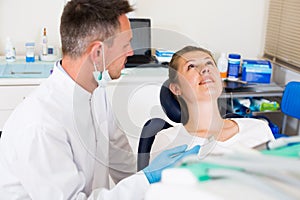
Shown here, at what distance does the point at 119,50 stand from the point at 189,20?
1685mm

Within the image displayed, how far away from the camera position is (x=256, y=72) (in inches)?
101

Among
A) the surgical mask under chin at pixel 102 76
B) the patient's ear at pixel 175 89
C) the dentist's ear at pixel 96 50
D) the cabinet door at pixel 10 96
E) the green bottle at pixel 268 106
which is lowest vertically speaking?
the green bottle at pixel 268 106

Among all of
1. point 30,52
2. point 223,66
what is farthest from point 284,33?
point 30,52

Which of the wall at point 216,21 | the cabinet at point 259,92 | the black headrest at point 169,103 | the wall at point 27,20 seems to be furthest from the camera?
the wall at point 216,21

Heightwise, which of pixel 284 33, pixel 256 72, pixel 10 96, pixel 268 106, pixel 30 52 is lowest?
pixel 268 106

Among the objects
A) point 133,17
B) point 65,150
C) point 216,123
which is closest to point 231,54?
point 133,17

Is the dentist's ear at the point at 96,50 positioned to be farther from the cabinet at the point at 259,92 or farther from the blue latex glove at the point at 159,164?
the cabinet at the point at 259,92

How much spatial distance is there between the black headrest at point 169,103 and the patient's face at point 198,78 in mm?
51

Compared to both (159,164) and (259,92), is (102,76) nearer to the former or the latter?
(159,164)

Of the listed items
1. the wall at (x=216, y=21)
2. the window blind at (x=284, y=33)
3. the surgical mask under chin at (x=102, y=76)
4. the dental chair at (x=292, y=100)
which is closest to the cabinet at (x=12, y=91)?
the wall at (x=216, y=21)

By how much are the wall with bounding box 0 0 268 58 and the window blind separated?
0.08 metres

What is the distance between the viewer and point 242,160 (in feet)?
1.34

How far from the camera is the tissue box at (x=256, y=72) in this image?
101 inches

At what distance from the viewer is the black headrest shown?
1.43m
